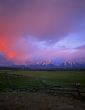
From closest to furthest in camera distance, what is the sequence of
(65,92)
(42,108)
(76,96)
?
1. (42,108)
2. (76,96)
3. (65,92)

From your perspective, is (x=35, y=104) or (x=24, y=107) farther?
(x=35, y=104)

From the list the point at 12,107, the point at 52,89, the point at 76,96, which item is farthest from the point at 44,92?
the point at 12,107

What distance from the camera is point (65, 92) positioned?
18.2 meters

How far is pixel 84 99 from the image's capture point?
1602cm

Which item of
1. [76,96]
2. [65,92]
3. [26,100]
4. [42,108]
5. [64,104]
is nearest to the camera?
[42,108]

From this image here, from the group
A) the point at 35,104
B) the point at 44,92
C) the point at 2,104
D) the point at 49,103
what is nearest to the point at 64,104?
the point at 49,103

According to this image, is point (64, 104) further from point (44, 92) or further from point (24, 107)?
point (44, 92)

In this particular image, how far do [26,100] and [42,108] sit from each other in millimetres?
2620

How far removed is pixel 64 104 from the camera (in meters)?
13.8

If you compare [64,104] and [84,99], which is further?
[84,99]

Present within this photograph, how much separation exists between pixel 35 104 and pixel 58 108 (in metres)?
1.72

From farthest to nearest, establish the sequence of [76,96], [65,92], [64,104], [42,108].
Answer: [65,92]
[76,96]
[64,104]
[42,108]

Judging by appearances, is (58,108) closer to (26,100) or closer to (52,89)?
(26,100)

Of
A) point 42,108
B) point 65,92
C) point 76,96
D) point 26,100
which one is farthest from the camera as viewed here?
point 65,92
